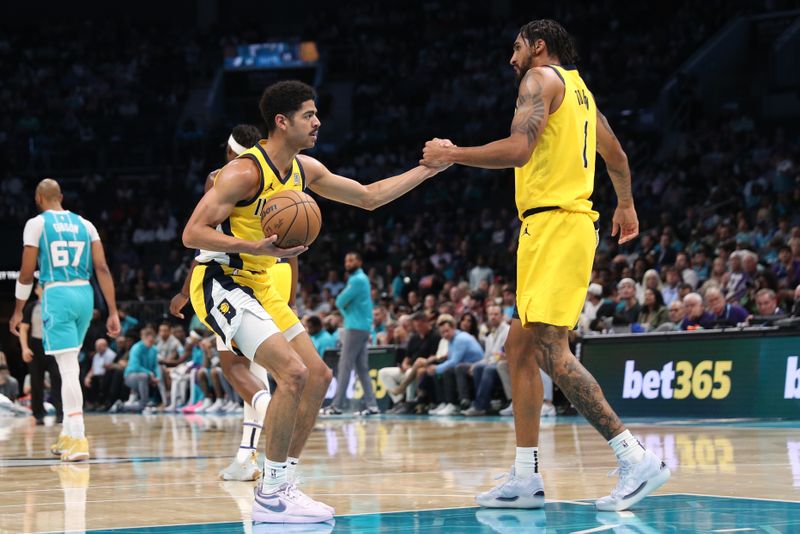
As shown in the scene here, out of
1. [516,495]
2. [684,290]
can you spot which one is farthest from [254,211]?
[684,290]

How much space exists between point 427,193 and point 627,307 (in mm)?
13164

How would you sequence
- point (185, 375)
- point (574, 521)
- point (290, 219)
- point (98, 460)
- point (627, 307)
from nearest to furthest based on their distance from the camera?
point (574, 521)
point (290, 219)
point (98, 460)
point (627, 307)
point (185, 375)

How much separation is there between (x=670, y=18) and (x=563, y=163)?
24.3 meters

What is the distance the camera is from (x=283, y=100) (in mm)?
5754

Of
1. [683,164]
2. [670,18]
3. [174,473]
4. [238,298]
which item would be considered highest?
[670,18]

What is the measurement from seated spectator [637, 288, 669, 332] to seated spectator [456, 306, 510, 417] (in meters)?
1.82

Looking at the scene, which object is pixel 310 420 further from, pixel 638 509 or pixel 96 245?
pixel 96 245

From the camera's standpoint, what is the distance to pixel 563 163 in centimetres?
568

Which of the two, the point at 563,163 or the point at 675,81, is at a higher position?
the point at 675,81

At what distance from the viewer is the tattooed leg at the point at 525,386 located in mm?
5680

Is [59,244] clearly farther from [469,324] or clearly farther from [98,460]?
[469,324]

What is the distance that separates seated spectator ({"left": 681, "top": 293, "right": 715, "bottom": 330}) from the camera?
13.0 metres

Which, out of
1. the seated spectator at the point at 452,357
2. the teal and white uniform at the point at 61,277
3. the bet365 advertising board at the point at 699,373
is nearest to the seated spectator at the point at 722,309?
the bet365 advertising board at the point at 699,373

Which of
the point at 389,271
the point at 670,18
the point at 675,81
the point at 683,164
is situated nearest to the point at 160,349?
the point at 389,271
